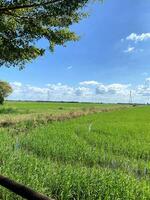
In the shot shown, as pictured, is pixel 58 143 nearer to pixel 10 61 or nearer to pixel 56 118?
pixel 10 61

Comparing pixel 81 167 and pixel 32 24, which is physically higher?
pixel 32 24

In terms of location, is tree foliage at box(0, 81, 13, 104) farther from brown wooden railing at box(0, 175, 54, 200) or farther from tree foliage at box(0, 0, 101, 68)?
brown wooden railing at box(0, 175, 54, 200)

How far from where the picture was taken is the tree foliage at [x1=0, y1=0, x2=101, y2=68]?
35.9 ft

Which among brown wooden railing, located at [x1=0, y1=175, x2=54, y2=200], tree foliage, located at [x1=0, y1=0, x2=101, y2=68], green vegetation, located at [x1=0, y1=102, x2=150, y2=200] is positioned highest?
tree foliage, located at [x1=0, y1=0, x2=101, y2=68]

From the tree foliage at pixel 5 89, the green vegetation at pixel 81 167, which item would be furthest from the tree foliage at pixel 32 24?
the tree foliage at pixel 5 89

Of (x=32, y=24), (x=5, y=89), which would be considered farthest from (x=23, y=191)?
(x=5, y=89)

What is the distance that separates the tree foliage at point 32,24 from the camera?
10.9 m

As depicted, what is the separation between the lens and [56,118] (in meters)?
47.8

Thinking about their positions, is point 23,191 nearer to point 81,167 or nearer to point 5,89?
point 81,167

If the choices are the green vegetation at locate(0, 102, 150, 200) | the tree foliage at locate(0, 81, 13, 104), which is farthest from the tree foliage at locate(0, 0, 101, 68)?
the tree foliage at locate(0, 81, 13, 104)

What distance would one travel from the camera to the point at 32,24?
12.4 m

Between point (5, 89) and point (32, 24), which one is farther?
point (5, 89)

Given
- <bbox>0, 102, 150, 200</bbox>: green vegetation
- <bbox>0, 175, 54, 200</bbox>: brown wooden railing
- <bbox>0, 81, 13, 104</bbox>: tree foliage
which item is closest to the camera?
<bbox>0, 175, 54, 200</bbox>: brown wooden railing

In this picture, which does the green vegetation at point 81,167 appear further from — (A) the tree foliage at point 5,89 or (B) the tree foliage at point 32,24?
(A) the tree foliage at point 5,89
